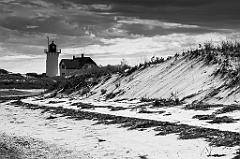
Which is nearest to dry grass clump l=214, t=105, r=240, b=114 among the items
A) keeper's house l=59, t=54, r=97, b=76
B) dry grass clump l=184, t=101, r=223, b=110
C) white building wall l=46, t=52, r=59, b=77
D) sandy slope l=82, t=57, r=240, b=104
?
dry grass clump l=184, t=101, r=223, b=110

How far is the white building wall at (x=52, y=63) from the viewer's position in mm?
94750

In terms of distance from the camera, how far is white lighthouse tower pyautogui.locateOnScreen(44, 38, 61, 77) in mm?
94812

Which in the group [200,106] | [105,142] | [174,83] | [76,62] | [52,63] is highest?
[76,62]

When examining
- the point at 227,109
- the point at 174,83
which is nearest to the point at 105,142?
the point at 227,109

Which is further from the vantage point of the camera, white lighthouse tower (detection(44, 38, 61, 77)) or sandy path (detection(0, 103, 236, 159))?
white lighthouse tower (detection(44, 38, 61, 77))

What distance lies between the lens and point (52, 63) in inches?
3730

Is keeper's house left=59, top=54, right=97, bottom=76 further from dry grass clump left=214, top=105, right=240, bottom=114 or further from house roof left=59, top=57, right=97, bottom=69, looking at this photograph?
dry grass clump left=214, top=105, right=240, bottom=114

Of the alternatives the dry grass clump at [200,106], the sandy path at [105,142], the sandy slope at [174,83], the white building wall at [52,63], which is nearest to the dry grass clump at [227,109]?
the dry grass clump at [200,106]

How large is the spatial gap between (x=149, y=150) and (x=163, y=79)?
44.6 feet

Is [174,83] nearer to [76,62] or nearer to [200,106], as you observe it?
[200,106]

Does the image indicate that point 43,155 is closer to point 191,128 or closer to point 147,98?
point 191,128

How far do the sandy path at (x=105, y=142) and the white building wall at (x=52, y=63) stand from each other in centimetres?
7891

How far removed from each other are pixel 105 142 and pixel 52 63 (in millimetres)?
84504

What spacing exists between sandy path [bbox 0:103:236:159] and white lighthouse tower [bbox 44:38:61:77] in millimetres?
79048
